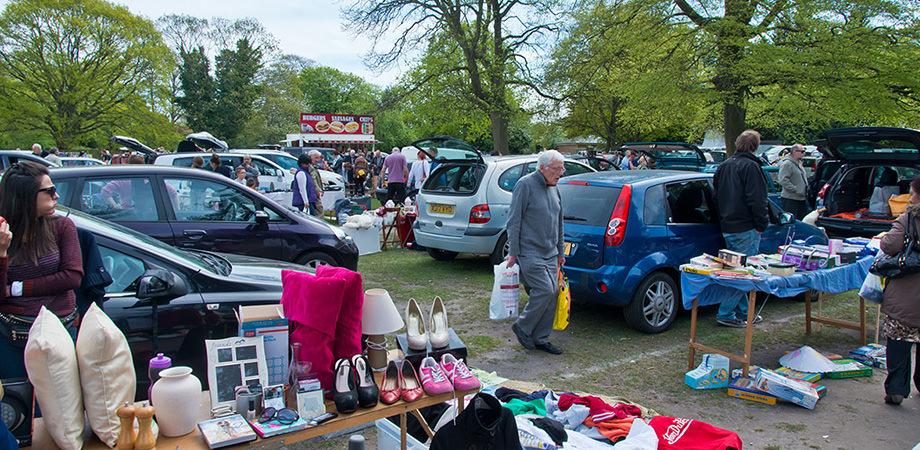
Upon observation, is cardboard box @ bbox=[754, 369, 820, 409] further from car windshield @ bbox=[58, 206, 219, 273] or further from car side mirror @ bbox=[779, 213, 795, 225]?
car windshield @ bbox=[58, 206, 219, 273]

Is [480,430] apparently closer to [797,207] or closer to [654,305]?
[654,305]

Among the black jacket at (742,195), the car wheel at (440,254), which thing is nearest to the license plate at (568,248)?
the black jacket at (742,195)

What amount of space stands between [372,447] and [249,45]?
46.0 m

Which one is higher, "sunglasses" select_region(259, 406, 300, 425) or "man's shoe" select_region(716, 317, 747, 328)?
"sunglasses" select_region(259, 406, 300, 425)

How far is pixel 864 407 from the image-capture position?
4.56m

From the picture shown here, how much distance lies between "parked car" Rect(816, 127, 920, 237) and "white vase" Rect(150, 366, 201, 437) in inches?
353

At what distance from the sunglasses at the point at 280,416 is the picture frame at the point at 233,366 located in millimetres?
174

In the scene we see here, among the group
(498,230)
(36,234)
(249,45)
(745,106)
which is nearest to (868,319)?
(498,230)

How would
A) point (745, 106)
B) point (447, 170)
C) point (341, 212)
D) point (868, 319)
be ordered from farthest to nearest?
point (745, 106)
point (341, 212)
point (447, 170)
point (868, 319)

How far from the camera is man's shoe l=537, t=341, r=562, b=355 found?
561 centimetres

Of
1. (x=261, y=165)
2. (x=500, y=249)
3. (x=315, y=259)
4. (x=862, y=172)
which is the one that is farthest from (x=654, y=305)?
(x=261, y=165)

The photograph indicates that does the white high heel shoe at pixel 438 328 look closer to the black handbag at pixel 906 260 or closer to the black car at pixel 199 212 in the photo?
the black handbag at pixel 906 260

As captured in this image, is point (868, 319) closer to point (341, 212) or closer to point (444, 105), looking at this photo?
point (341, 212)

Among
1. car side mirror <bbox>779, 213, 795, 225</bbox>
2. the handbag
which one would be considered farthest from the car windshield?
car side mirror <bbox>779, 213, 795, 225</bbox>
